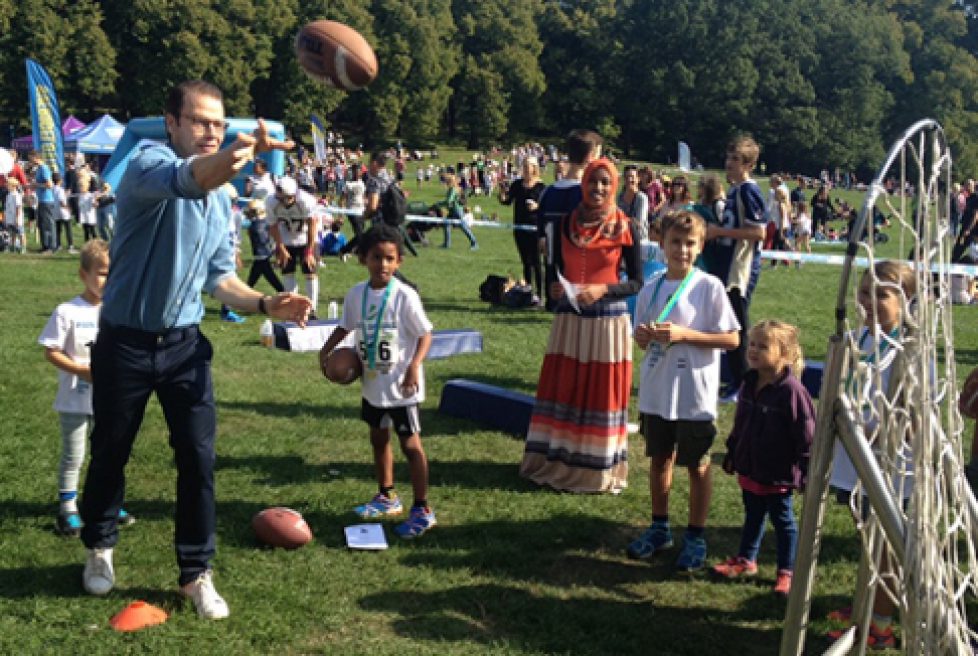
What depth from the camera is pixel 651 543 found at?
215 inches

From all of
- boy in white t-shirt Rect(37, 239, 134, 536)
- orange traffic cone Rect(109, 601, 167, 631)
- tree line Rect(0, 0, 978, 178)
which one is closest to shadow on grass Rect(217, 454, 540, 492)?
boy in white t-shirt Rect(37, 239, 134, 536)

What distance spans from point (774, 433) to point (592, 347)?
1676 mm

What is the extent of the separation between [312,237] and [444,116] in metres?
75.8

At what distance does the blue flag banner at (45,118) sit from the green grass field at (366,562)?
18.7 metres

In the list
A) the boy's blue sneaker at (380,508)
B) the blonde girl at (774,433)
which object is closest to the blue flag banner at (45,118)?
the boy's blue sneaker at (380,508)

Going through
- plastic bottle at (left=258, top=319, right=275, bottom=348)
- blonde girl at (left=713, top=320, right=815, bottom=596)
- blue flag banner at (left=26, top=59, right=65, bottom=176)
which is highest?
blue flag banner at (left=26, top=59, right=65, bottom=176)

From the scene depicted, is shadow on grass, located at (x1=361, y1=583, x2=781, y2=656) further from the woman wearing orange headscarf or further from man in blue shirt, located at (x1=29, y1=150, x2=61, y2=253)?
man in blue shirt, located at (x1=29, y1=150, x2=61, y2=253)

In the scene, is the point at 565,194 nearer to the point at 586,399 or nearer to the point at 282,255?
the point at 586,399

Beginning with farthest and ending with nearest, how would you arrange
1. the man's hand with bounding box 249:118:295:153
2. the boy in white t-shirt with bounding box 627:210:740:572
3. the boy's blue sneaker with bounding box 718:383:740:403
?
the boy's blue sneaker with bounding box 718:383:740:403 < the boy in white t-shirt with bounding box 627:210:740:572 < the man's hand with bounding box 249:118:295:153

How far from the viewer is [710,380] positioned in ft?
17.5

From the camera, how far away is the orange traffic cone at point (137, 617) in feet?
14.5

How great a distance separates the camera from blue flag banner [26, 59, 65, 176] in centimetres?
2489

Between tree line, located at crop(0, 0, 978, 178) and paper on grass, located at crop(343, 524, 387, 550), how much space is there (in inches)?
2371

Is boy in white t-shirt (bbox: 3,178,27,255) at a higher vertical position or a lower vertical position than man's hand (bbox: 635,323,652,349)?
higher
